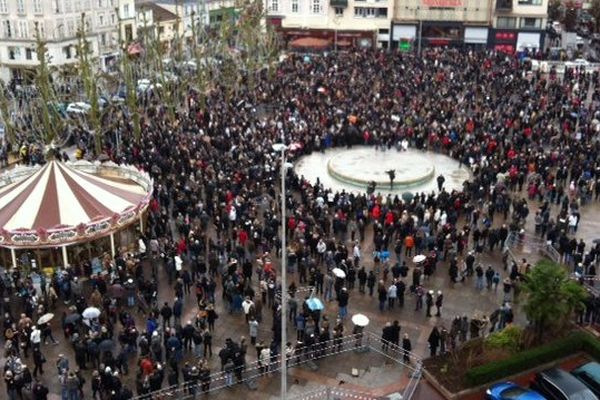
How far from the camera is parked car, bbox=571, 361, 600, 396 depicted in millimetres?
16875

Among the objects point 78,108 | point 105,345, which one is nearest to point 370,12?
point 78,108

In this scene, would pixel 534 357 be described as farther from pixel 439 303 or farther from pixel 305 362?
pixel 305 362

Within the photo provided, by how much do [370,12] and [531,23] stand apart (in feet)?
54.6

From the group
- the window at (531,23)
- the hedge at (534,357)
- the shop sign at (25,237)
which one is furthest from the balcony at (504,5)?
the shop sign at (25,237)

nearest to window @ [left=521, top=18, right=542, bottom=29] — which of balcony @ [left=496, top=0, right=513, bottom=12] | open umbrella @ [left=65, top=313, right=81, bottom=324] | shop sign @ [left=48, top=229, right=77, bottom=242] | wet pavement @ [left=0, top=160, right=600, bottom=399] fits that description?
balcony @ [left=496, top=0, right=513, bottom=12]

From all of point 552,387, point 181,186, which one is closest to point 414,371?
point 552,387

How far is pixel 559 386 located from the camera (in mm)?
16500

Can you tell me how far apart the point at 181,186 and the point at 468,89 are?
2667 cm

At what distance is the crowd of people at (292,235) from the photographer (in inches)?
725

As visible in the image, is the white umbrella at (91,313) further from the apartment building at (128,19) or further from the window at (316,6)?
the window at (316,6)

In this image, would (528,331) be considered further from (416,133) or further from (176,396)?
(416,133)

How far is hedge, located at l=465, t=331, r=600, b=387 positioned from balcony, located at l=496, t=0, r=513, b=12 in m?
55.7

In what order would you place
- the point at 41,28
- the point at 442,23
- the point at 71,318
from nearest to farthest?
the point at 71,318 → the point at 41,28 → the point at 442,23

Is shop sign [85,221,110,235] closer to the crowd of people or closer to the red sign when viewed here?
the crowd of people
